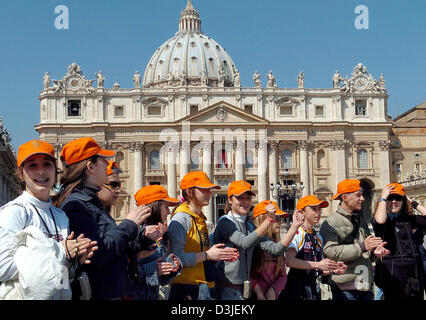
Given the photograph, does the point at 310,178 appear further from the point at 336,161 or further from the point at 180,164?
the point at 180,164

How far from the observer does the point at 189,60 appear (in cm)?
7606

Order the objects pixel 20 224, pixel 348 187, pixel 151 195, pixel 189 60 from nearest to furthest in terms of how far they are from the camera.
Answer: pixel 20 224 < pixel 151 195 < pixel 348 187 < pixel 189 60

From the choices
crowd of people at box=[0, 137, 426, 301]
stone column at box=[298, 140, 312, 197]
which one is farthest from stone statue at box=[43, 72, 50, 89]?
crowd of people at box=[0, 137, 426, 301]

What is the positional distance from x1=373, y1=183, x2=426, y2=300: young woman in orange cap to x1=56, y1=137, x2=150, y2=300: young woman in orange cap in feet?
10.7

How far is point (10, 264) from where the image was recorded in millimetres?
3289

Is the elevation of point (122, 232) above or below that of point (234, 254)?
above

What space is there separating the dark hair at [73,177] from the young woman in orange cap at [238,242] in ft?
6.73

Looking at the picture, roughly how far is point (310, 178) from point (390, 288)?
4437 centimetres

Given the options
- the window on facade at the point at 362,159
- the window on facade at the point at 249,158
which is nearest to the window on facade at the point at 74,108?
the window on facade at the point at 249,158

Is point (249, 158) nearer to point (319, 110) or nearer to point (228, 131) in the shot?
point (228, 131)

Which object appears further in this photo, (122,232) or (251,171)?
(251,171)

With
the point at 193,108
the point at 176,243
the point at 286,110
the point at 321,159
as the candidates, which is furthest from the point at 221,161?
the point at 176,243

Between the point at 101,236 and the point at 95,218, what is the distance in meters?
0.17
